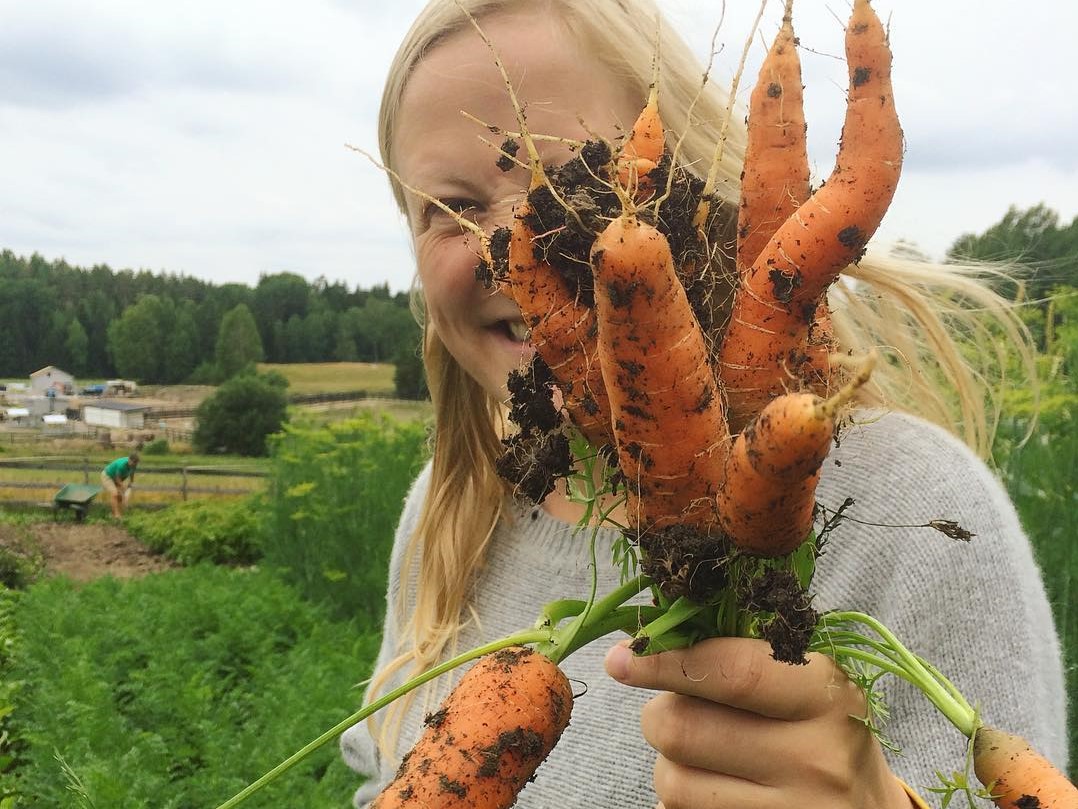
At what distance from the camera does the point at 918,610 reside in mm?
1239

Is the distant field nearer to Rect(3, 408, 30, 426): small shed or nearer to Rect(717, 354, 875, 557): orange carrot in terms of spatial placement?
Rect(3, 408, 30, 426): small shed

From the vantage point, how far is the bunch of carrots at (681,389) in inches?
30.5

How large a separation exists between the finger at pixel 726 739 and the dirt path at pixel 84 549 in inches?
435

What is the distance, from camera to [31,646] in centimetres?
560

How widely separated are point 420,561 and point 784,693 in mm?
1365

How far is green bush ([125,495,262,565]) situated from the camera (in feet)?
38.4

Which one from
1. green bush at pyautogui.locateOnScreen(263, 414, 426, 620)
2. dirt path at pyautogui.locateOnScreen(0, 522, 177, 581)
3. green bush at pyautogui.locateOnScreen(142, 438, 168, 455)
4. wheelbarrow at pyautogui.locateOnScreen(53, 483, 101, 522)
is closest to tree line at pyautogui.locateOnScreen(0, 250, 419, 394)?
green bush at pyautogui.locateOnScreen(142, 438, 168, 455)

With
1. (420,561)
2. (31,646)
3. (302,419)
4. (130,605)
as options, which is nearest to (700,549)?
(420,561)

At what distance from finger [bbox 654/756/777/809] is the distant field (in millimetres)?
21628

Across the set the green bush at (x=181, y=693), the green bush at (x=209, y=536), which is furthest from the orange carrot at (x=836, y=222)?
the green bush at (x=209, y=536)

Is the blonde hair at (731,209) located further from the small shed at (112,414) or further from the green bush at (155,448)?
the green bush at (155,448)

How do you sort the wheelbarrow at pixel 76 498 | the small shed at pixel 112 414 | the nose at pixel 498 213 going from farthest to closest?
the small shed at pixel 112 414 → the wheelbarrow at pixel 76 498 → the nose at pixel 498 213

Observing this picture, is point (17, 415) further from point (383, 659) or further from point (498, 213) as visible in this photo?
point (498, 213)

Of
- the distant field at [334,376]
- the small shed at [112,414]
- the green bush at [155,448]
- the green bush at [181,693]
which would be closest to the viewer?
the green bush at [181,693]
